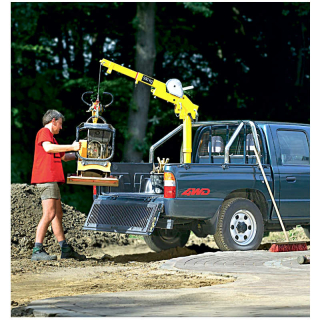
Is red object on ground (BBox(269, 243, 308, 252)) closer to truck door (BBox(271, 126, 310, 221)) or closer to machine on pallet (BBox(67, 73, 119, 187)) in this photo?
truck door (BBox(271, 126, 310, 221))

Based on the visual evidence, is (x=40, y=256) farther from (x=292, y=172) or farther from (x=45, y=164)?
(x=292, y=172)

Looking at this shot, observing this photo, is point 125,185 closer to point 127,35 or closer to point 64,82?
point 64,82

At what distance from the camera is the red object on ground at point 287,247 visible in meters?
10.7

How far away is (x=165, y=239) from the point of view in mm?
12133

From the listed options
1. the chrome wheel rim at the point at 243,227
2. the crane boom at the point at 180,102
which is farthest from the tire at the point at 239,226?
the crane boom at the point at 180,102

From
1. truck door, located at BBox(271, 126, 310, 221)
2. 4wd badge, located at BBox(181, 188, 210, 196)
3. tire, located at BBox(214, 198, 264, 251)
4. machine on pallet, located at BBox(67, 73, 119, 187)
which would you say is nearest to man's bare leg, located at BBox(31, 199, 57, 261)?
machine on pallet, located at BBox(67, 73, 119, 187)

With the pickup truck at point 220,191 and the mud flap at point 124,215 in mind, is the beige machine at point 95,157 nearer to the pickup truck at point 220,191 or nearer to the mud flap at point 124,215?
the mud flap at point 124,215

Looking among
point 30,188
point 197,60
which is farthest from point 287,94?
point 30,188

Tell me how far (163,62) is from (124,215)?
608 inches

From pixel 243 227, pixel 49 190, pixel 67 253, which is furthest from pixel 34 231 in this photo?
pixel 243 227

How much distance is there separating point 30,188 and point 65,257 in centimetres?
367

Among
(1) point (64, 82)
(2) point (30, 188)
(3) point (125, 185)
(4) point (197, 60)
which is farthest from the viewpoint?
(4) point (197, 60)

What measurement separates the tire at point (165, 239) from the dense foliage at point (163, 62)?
8455 millimetres

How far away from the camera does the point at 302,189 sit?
1172cm
